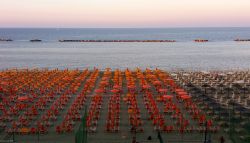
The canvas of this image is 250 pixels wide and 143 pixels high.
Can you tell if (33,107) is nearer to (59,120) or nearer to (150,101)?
(59,120)

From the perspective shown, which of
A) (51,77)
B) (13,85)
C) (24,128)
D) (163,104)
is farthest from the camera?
(51,77)

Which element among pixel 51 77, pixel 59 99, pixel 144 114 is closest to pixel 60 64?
pixel 51 77

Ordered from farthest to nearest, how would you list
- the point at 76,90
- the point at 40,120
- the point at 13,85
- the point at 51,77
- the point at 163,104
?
the point at 51,77
the point at 13,85
the point at 76,90
the point at 163,104
the point at 40,120

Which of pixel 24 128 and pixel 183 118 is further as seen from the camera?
pixel 183 118

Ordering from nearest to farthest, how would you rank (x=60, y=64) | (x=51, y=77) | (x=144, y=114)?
(x=144, y=114), (x=51, y=77), (x=60, y=64)

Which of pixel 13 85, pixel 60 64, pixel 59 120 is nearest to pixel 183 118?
pixel 59 120

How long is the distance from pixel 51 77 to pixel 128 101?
51.0 feet

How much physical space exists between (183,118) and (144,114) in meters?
2.78

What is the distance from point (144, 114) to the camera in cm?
2575

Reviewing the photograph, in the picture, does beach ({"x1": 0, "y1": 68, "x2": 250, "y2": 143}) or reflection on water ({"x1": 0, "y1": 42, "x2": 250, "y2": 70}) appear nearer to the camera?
beach ({"x1": 0, "y1": 68, "x2": 250, "y2": 143})

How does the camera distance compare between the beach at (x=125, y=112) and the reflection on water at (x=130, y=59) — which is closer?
the beach at (x=125, y=112)

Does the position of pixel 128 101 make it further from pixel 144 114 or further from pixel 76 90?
pixel 76 90

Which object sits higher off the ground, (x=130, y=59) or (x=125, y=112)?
(x=130, y=59)

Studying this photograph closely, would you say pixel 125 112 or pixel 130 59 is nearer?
pixel 125 112
